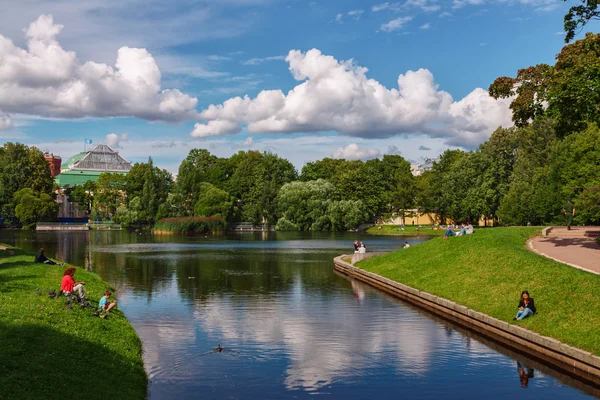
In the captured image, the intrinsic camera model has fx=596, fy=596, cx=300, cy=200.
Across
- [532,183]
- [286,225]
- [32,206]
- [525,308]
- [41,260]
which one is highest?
[32,206]

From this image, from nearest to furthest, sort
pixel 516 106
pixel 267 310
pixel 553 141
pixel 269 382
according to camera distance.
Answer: pixel 269 382, pixel 267 310, pixel 516 106, pixel 553 141

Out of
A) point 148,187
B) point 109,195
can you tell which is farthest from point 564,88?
point 109,195

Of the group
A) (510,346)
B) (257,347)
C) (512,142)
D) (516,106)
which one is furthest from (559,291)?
(512,142)

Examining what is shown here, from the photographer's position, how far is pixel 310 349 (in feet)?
66.6

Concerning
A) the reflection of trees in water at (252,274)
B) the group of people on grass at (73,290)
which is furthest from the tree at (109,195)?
the group of people on grass at (73,290)

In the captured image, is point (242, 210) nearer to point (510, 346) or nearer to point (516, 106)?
point (516, 106)

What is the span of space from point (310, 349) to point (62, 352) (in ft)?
27.3

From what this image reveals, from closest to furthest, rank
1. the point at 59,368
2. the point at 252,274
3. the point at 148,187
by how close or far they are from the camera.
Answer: the point at 59,368 < the point at 252,274 < the point at 148,187

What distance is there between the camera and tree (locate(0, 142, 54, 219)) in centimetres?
14588

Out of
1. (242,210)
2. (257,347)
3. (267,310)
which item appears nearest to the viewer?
(257,347)

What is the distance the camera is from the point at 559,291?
76.9 feet

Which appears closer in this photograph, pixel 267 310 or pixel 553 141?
pixel 267 310

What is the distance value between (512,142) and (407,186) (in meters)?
36.7

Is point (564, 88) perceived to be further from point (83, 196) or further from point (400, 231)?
point (83, 196)
